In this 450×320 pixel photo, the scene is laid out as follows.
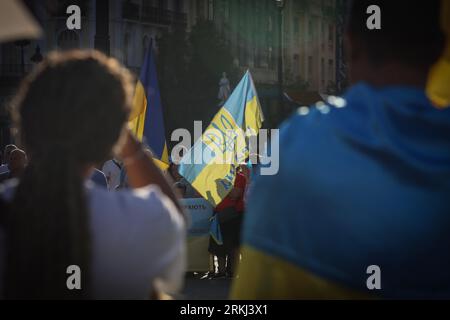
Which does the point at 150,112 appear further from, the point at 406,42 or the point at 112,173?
the point at 406,42

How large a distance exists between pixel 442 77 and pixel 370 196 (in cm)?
36

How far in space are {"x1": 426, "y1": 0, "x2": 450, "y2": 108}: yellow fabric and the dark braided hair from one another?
0.78 meters

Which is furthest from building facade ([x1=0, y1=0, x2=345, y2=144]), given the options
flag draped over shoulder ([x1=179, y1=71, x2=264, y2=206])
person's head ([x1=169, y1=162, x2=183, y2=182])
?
flag draped over shoulder ([x1=179, y1=71, x2=264, y2=206])

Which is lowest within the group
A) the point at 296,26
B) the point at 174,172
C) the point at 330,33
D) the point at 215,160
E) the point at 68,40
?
the point at 174,172

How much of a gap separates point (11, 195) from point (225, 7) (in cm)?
5523

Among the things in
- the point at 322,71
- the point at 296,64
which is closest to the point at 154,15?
the point at 296,64

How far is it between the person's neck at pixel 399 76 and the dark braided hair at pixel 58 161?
2.13ft

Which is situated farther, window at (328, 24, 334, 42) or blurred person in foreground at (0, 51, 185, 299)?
window at (328, 24, 334, 42)

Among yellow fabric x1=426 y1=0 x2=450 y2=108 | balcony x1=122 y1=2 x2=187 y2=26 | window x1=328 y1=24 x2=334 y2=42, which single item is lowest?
yellow fabric x1=426 y1=0 x2=450 y2=108

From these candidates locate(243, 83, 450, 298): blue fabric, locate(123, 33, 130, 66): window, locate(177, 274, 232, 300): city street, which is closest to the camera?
locate(243, 83, 450, 298): blue fabric

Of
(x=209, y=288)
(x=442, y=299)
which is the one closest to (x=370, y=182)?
(x=442, y=299)

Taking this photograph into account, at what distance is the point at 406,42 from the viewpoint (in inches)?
93.3

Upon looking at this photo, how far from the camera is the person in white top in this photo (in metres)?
13.1

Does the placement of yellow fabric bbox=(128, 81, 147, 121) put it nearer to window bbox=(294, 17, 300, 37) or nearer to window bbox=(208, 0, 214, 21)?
window bbox=(208, 0, 214, 21)
